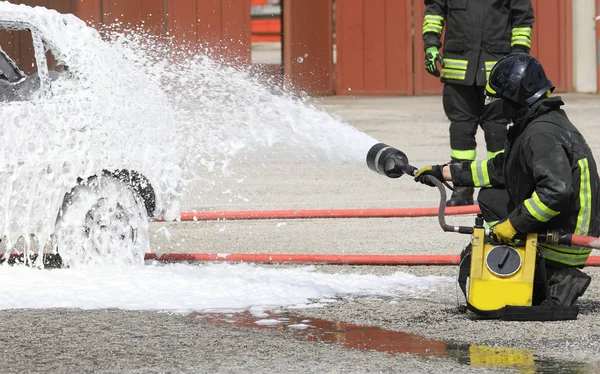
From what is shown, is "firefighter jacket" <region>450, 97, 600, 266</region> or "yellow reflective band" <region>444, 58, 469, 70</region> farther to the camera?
"yellow reflective band" <region>444, 58, 469, 70</region>

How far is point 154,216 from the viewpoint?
7379mm

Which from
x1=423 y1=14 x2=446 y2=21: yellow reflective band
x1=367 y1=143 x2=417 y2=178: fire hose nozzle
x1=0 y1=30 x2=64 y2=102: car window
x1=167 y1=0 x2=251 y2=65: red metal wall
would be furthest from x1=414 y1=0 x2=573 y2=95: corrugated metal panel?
x1=367 y1=143 x2=417 y2=178: fire hose nozzle

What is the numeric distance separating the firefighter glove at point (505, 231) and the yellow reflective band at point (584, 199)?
34cm

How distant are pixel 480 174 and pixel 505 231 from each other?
543 millimetres

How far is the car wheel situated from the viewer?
7055 mm

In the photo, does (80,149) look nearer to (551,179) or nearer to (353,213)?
(353,213)

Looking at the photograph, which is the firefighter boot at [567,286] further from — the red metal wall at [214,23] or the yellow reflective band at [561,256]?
the red metal wall at [214,23]

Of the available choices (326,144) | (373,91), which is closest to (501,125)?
(326,144)

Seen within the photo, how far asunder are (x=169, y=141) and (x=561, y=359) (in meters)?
2.99

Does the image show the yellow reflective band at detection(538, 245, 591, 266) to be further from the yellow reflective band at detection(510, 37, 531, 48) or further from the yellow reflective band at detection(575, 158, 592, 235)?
the yellow reflective band at detection(510, 37, 531, 48)

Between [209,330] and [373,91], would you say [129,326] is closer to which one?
[209,330]

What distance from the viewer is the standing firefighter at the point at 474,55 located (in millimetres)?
9602

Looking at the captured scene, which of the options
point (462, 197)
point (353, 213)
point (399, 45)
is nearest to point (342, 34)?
point (399, 45)

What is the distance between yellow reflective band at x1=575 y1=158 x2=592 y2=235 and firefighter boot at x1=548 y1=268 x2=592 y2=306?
20cm
